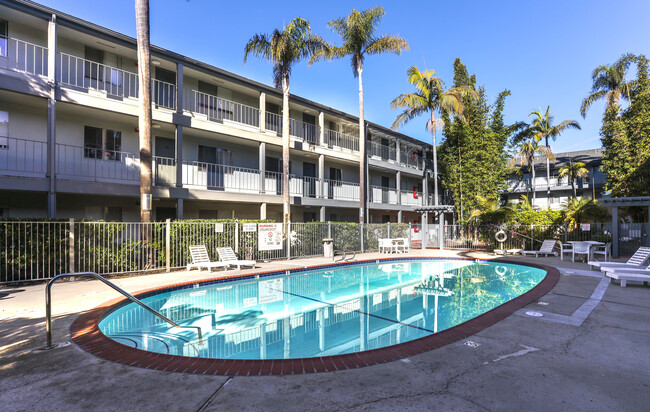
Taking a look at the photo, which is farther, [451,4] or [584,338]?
[451,4]

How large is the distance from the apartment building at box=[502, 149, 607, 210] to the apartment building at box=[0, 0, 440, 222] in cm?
Result: 2966

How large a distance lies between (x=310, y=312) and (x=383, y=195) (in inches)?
718

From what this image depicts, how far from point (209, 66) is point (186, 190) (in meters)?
6.05

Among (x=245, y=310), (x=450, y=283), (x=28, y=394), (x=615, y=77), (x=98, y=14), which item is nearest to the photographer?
(x=28, y=394)

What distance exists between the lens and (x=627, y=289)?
7.82m

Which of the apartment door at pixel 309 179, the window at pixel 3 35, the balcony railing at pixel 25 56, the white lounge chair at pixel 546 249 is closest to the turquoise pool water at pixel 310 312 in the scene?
the white lounge chair at pixel 546 249

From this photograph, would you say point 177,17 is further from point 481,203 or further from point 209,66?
point 481,203

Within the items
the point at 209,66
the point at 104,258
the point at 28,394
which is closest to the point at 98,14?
the point at 209,66

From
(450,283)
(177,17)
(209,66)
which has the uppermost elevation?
(177,17)

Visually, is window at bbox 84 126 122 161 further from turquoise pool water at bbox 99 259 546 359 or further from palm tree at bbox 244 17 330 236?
turquoise pool water at bbox 99 259 546 359

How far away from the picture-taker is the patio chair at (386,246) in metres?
17.6

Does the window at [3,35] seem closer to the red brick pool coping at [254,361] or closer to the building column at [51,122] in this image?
the building column at [51,122]

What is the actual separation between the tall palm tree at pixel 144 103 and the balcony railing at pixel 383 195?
15.6 meters

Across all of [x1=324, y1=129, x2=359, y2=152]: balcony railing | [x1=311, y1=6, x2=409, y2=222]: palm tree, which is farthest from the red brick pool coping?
[x1=324, y1=129, x2=359, y2=152]: balcony railing
